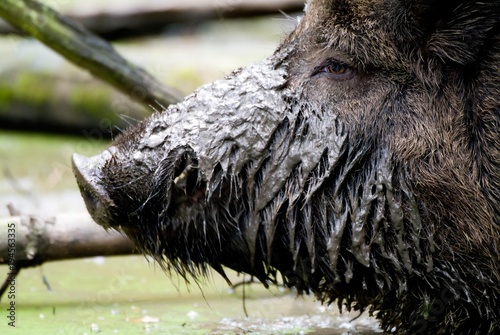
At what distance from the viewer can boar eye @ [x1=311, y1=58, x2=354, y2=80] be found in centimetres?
422

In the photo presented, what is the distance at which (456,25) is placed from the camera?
4000 millimetres

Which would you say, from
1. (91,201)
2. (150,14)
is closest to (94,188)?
(91,201)

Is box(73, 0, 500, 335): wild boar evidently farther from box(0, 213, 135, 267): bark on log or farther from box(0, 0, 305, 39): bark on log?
box(0, 0, 305, 39): bark on log

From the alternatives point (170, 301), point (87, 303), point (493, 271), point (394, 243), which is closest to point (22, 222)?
point (87, 303)

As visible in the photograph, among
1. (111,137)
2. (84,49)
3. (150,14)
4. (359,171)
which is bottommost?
(359,171)

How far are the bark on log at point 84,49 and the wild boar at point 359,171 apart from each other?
1909 millimetres

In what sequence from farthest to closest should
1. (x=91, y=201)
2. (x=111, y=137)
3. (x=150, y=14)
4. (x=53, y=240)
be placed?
(x=150, y=14)
(x=53, y=240)
(x=111, y=137)
(x=91, y=201)

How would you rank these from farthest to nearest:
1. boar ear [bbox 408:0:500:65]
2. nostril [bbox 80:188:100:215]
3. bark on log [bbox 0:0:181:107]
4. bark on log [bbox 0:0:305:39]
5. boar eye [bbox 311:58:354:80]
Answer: bark on log [bbox 0:0:305:39] < bark on log [bbox 0:0:181:107] < boar eye [bbox 311:58:354:80] < nostril [bbox 80:188:100:215] < boar ear [bbox 408:0:500:65]

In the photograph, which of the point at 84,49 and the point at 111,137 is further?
the point at 84,49

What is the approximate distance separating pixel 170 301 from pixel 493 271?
228cm

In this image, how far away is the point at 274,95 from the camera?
4156 millimetres

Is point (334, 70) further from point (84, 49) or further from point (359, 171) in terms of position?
point (84, 49)

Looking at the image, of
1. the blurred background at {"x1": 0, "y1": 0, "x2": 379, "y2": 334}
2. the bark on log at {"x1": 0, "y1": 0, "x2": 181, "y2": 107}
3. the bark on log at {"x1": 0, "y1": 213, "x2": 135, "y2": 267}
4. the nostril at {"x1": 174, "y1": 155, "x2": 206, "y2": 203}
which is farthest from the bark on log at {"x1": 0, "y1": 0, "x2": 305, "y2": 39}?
the nostril at {"x1": 174, "y1": 155, "x2": 206, "y2": 203}

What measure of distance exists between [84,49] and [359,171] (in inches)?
105
